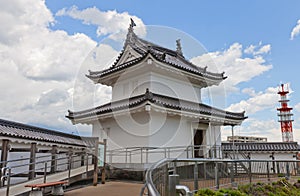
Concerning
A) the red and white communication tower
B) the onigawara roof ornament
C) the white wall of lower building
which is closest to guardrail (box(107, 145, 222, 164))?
the white wall of lower building

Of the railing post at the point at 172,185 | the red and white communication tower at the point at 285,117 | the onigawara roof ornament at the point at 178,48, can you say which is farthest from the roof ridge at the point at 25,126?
the red and white communication tower at the point at 285,117

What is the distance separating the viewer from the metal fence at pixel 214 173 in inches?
168

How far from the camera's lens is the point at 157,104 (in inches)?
414

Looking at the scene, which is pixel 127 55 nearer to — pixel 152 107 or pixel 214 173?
pixel 152 107

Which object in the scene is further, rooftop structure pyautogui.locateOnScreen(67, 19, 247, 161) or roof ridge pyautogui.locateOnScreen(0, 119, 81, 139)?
rooftop structure pyautogui.locateOnScreen(67, 19, 247, 161)

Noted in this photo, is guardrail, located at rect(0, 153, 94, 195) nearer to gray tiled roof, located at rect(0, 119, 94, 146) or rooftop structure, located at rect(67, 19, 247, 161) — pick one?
gray tiled roof, located at rect(0, 119, 94, 146)

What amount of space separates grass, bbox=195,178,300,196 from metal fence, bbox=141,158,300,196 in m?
0.18

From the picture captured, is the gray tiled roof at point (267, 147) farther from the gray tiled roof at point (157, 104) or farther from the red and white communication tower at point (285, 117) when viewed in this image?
the red and white communication tower at point (285, 117)

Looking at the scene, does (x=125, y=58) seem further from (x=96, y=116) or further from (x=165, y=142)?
(x=165, y=142)

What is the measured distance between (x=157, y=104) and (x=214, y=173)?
13.5 ft

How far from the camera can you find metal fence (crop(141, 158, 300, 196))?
4.28m

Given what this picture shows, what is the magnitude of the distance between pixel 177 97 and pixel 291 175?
650 cm

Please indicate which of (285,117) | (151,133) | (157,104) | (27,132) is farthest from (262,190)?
(285,117)

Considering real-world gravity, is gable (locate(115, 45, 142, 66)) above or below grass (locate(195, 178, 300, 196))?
above
